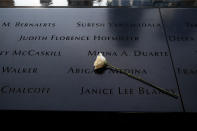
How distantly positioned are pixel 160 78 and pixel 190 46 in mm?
634

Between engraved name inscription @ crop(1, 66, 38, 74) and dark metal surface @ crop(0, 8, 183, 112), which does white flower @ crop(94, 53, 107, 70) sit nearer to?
dark metal surface @ crop(0, 8, 183, 112)

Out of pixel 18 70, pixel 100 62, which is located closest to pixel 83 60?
pixel 100 62

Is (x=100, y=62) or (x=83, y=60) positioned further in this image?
(x=83, y=60)

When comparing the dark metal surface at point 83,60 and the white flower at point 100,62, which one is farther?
the white flower at point 100,62

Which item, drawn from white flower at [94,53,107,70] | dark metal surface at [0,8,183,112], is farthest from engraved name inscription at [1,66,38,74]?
white flower at [94,53,107,70]

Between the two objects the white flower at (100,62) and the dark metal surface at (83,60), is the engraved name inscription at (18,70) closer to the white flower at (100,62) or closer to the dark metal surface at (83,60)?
the dark metal surface at (83,60)

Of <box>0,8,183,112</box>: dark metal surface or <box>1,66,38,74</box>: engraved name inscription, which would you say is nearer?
<box>0,8,183,112</box>: dark metal surface

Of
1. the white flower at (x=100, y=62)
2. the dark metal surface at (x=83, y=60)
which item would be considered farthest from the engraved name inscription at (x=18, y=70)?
the white flower at (x=100, y=62)

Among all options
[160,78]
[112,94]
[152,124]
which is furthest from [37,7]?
[152,124]

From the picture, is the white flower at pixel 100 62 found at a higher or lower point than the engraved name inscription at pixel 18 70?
higher

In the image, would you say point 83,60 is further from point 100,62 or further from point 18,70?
point 18,70

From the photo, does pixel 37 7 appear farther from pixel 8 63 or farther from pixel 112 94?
pixel 112 94

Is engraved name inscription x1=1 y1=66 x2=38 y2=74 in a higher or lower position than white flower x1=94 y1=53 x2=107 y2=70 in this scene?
lower

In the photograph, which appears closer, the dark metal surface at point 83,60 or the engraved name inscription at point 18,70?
A: the dark metal surface at point 83,60
